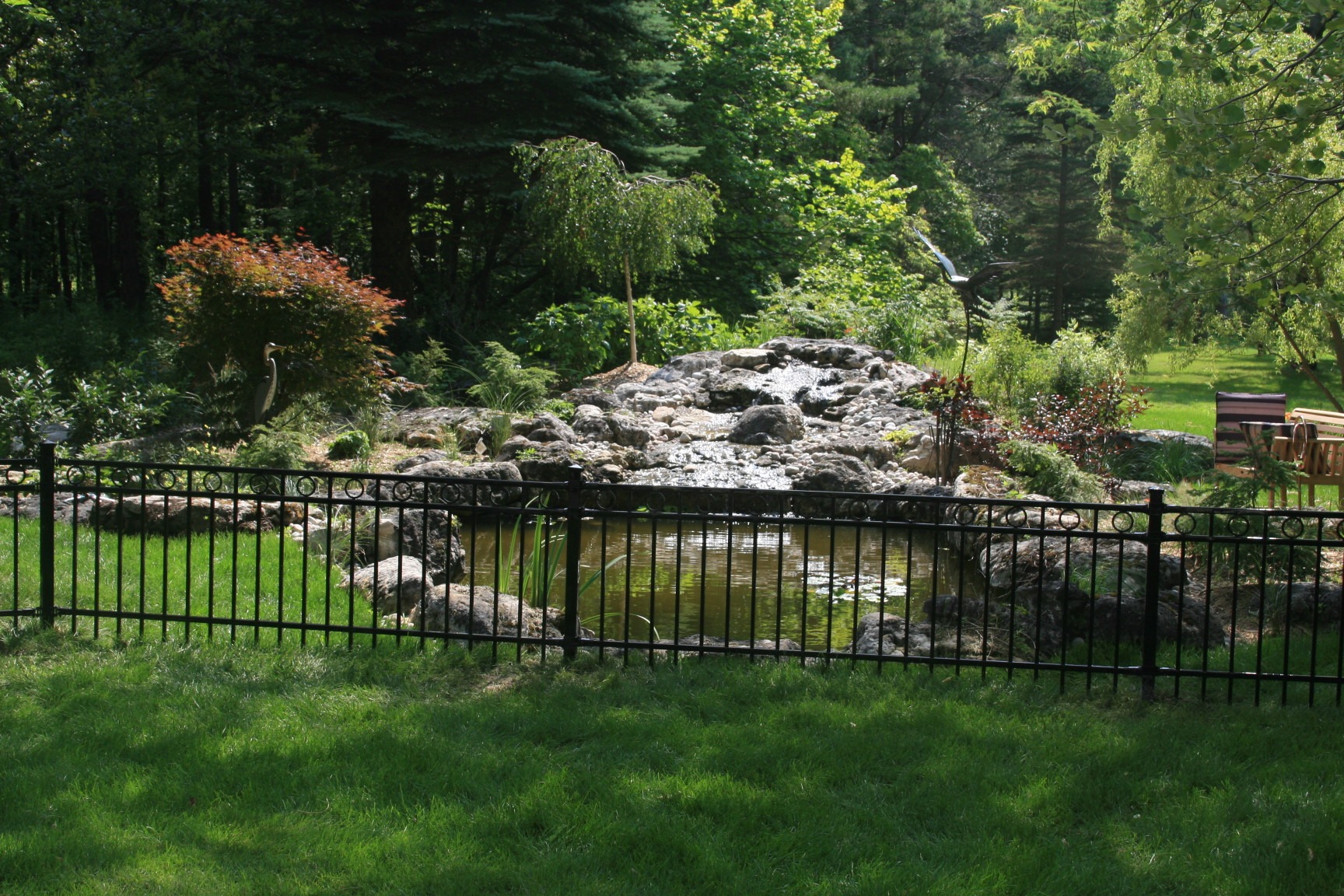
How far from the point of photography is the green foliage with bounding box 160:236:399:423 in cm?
1172

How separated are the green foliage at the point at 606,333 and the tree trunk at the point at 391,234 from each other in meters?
2.89

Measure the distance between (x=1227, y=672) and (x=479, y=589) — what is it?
170 inches

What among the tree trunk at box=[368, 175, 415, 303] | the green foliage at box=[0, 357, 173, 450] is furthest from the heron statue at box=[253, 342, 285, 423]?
the tree trunk at box=[368, 175, 415, 303]

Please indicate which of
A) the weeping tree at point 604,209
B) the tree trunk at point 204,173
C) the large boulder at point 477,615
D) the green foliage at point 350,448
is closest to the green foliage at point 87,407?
the green foliage at point 350,448

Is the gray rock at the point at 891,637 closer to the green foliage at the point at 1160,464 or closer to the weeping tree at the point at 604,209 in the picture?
the green foliage at the point at 1160,464

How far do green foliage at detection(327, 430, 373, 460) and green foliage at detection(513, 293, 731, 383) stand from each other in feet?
20.3

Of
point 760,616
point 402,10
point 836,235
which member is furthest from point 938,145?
point 760,616

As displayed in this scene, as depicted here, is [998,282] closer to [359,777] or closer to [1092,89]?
[1092,89]

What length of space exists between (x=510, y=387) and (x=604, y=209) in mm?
4195

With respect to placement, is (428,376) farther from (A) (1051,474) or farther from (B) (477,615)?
(B) (477,615)

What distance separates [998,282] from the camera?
3622 cm

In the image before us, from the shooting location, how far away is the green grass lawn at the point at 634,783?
3650mm

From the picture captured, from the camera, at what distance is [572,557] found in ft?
18.7

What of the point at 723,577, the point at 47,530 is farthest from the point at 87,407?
the point at 723,577
